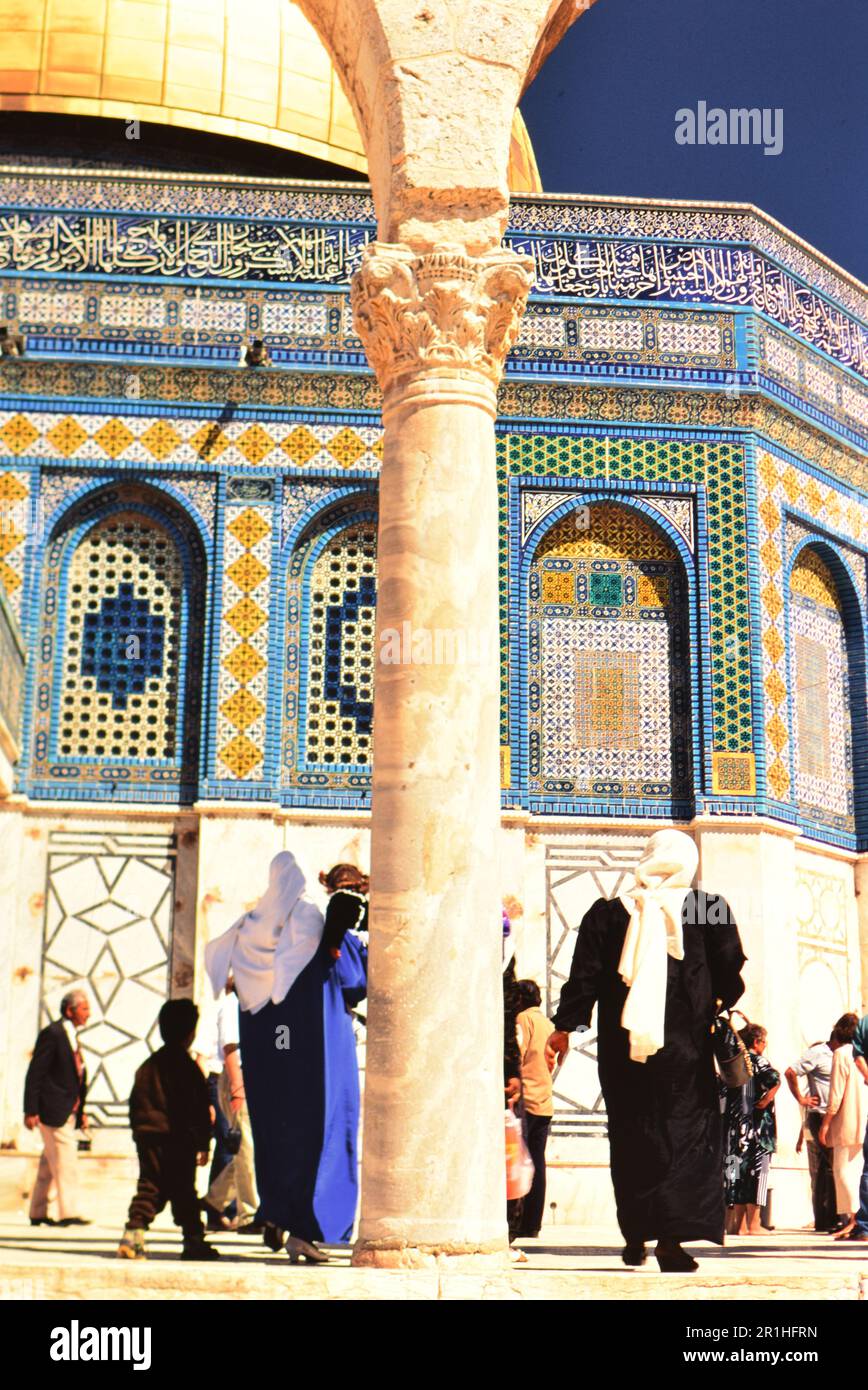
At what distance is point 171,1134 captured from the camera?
6.85m

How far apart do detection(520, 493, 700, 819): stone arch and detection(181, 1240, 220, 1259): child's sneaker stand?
6078 mm

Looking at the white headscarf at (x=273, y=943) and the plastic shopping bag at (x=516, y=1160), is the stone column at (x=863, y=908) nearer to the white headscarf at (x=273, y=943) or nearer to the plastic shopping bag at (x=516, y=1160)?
the plastic shopping bag at (x=516, y=1160)

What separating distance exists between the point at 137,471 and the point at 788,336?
4476 mm

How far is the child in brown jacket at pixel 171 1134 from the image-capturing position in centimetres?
679

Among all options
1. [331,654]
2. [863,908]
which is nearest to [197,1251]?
[331,654]

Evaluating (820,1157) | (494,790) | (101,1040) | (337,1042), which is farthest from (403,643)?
(101,1040)

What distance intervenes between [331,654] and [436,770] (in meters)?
6.92

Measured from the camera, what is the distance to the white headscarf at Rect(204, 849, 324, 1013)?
21.7ft

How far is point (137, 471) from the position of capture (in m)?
13.0

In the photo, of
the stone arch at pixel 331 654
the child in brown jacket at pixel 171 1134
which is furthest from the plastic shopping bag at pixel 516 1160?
the stone arch at pixel 331 654

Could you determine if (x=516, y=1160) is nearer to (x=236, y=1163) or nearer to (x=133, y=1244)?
(x=133, y=1244)

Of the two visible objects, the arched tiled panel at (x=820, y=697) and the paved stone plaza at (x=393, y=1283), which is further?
the arched tiled panel at (x=820, y=697)

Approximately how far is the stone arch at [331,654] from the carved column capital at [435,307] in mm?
6080

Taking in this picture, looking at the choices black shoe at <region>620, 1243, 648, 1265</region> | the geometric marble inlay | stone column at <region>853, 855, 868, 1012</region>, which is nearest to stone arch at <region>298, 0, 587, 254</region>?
black shoe at <region>620, 1243, 648, 1265</region>
